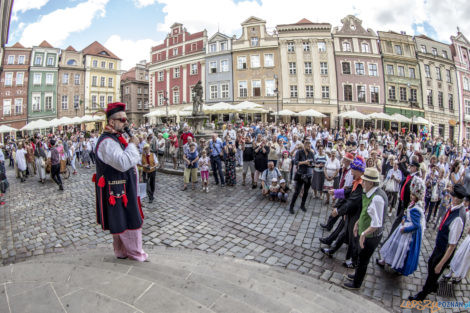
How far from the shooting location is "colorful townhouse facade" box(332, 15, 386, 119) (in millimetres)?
31953

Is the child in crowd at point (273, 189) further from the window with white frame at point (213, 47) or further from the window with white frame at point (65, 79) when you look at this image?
the window with white frame at point (65, 79)

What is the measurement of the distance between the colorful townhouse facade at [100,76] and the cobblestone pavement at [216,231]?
4096cm

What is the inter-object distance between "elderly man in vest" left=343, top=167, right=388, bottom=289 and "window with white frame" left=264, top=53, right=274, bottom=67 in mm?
31942

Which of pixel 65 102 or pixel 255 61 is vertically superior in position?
pixel 255 61

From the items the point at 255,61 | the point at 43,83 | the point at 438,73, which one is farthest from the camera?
the point at 43,83

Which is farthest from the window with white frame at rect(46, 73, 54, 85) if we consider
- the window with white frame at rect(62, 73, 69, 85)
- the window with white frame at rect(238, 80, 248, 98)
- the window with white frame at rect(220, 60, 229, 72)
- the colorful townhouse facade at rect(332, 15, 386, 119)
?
the colorful townhouse facade at rect(332, 15, 386, 119)

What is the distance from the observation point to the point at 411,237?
3.93m

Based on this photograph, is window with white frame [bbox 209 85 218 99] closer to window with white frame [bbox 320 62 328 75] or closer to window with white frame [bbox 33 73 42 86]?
window with white frame [bbox 320 62 328 75]

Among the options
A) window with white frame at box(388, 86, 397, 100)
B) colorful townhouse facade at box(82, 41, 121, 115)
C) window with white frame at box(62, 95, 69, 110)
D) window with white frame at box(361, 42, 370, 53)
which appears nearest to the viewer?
window with white frame at box(361, 42, 370, 53)

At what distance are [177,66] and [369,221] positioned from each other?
39.9m

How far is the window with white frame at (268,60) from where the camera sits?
107 ft

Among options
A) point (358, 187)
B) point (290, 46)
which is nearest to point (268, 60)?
point (290, 46)

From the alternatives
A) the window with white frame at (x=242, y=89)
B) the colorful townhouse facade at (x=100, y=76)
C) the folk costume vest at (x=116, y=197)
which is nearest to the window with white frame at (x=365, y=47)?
the window with white frame at (x=242, y=89)

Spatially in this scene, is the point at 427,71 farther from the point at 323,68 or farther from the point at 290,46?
the point at 290,46
